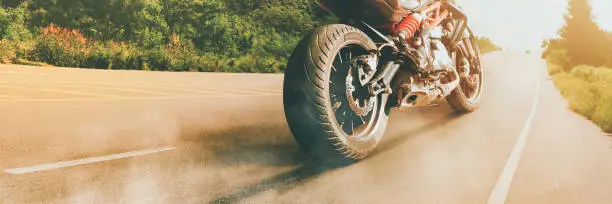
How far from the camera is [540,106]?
10.5m

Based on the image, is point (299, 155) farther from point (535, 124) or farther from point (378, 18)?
point (535, 124)

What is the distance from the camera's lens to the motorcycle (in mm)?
4117

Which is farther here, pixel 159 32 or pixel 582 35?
pixel 582 35

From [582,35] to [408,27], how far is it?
77274 mm

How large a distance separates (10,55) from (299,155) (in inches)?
687

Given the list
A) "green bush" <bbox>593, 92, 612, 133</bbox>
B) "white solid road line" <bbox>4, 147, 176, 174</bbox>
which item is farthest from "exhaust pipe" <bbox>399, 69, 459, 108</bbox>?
"green bush" <bbox>593, 92, 612, 133</bbox>

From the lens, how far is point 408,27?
18.0 feet

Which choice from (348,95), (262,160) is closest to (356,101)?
(348,95)

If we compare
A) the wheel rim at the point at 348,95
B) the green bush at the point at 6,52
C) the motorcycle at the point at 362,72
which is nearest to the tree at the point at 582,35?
the green bush at the point at 6,52

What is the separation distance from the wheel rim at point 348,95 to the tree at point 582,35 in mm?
70244

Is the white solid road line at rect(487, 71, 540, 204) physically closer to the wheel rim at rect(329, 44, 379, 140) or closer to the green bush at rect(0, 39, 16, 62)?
the wheel rim at rect(329, 44, 379, 140)

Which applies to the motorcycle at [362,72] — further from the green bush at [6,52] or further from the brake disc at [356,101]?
the green bush at [6,52]

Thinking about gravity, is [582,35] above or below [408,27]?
below

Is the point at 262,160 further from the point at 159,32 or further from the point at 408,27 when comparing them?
the point at 159,32
